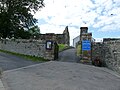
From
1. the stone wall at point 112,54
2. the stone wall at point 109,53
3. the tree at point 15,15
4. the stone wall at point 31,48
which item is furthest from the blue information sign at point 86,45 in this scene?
the tree at point 15,15

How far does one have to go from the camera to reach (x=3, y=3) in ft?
129

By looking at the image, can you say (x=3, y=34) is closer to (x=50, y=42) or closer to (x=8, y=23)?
(x=8, y=23)

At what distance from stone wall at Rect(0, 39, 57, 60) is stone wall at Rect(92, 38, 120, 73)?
400 cm

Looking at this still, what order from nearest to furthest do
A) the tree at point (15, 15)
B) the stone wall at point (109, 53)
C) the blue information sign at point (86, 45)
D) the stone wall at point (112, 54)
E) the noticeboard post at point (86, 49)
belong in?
the stone wall at point (112, 54), the stone wall at point (109, 53), the noticeboard post at point (86, 49), the blue information sign at point (86, 45), the tree at point (15, 15)

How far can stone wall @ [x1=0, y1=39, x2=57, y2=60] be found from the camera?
23266mm

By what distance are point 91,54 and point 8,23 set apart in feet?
61.3

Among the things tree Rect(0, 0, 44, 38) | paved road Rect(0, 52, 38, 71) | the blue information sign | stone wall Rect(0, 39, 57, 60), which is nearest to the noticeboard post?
the blue information sign

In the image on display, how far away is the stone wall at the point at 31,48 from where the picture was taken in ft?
A: 76.3

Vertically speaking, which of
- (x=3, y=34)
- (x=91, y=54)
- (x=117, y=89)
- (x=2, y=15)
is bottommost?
(x=117, y=89)

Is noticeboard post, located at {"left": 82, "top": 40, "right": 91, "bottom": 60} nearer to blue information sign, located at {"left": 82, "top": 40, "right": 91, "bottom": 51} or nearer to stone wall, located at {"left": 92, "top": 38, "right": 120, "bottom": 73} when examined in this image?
blue information sign, located at {"left": 82, "top": 40, "right": 91, "bottom": 51}

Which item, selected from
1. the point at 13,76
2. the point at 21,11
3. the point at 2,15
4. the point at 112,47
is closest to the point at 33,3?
the point at 21,11

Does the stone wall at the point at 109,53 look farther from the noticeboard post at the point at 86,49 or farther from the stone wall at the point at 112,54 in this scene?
the noticeboard post at the point at 86,49

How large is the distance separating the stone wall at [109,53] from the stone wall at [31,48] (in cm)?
400

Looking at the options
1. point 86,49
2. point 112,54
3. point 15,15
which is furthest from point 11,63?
point 15,15
